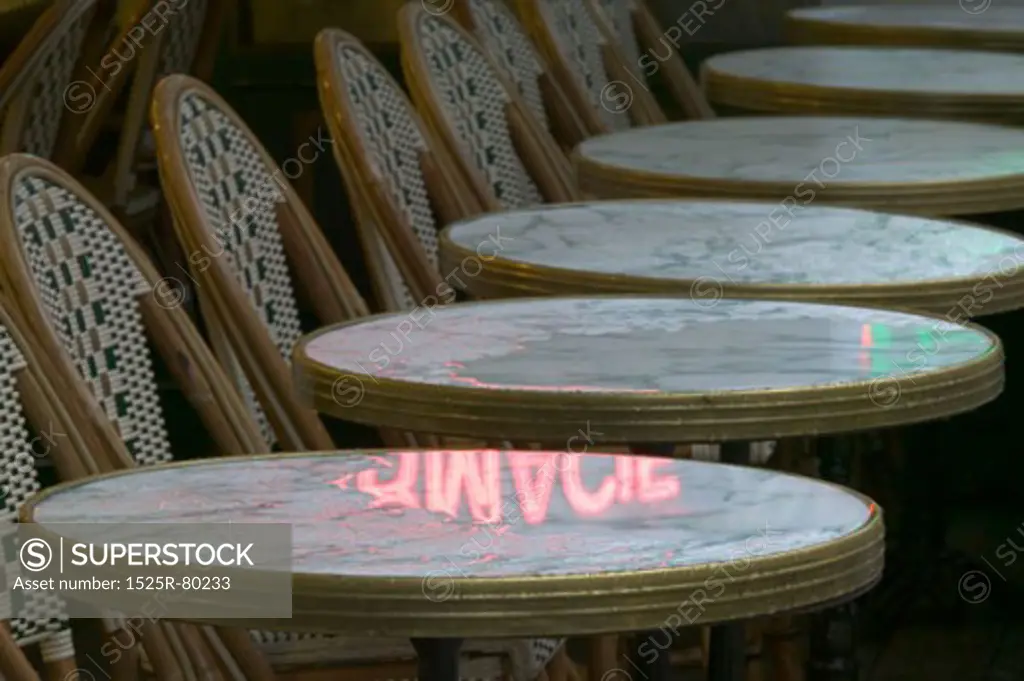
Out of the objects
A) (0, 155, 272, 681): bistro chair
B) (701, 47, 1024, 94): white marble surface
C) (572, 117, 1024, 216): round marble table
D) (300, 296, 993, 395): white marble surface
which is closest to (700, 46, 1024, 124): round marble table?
(701, 47, 1024, 94): white marble surface

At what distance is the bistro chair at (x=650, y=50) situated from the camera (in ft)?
17.1

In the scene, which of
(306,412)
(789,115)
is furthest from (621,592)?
(789,115)

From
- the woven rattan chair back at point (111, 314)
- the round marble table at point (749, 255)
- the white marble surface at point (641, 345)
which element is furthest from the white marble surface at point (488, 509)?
the round marble table at point (749, 255)

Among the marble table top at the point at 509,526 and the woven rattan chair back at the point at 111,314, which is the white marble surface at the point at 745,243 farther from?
the marble table top at the point at 509,526

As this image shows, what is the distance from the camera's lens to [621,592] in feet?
4.79

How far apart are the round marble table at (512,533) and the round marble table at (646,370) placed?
10 centimetres

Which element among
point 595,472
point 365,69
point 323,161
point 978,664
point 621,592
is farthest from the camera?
point 323,161

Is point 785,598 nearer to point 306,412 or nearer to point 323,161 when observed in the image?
point 306,412

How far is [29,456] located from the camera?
207 cm

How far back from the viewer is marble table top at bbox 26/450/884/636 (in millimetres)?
1454

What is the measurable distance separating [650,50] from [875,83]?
3.31 feet

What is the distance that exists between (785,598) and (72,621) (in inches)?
38.9

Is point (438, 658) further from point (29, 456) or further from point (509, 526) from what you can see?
point (29, 456)

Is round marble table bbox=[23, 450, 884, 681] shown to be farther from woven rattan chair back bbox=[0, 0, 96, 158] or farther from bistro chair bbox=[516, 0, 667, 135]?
bistro chair bbox=[516, 0, 667, 135]
